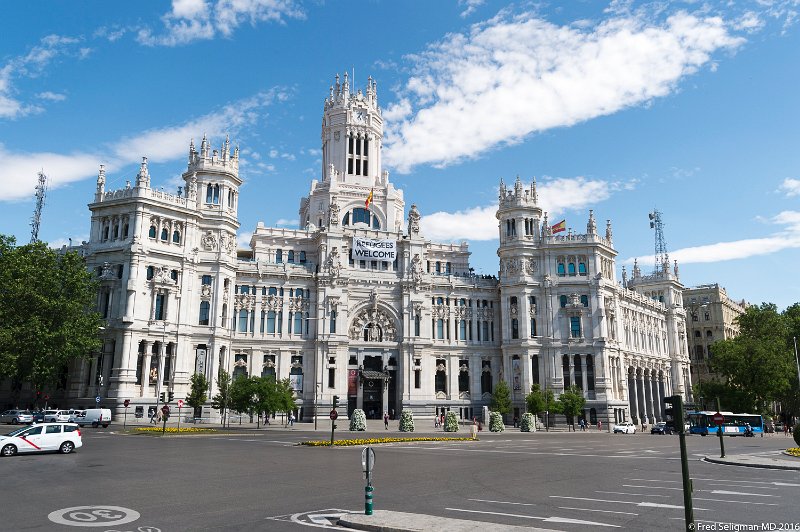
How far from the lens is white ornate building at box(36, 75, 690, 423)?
249 feet

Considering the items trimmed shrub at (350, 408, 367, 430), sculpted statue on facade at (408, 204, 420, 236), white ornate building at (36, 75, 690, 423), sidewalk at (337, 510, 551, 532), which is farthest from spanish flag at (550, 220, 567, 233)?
sidewalk at (337, 510, 551, 532)

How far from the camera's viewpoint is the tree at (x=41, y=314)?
60.8m

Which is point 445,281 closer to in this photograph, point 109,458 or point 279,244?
point 279,244

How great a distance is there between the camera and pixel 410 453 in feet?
122

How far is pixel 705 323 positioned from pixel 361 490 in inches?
5378

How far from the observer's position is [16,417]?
193ft

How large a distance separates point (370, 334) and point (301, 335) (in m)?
10.4

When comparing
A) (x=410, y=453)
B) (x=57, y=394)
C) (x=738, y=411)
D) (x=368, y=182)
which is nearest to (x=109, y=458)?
(x=410, y=453)

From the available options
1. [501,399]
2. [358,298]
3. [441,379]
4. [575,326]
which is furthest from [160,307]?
[575,326]

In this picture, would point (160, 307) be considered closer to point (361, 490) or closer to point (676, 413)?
point (361, 490)

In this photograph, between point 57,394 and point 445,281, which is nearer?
point 57,394

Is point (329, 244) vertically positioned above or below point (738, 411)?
above

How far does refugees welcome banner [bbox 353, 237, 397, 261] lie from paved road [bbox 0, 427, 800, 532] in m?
57.9

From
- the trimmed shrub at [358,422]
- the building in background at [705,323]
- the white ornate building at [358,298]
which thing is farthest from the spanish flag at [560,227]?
the building in background at [705,323]
